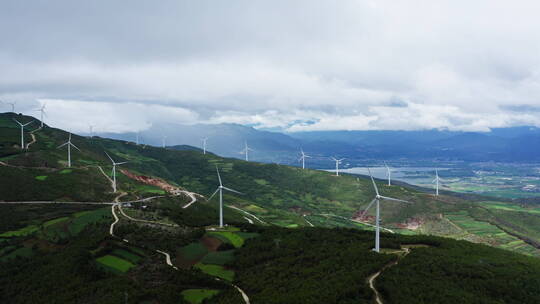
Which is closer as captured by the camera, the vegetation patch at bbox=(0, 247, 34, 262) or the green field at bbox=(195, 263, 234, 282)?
the green field at bbox=(195, 263, 234, 282)

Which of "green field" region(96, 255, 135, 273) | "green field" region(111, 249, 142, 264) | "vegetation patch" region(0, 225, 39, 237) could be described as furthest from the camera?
"vegetation patch" region(0, 225, 39, 237)

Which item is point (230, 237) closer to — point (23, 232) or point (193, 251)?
point (193, 251)

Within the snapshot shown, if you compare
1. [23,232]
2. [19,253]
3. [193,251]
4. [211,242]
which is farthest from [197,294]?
[23,232]

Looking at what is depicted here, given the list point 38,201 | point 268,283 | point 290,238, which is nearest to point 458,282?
point 268,283

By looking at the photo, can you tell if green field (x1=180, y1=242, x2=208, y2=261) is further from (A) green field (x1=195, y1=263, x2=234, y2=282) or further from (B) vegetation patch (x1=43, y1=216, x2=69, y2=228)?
(B) vegetation patch (x1=43, y1=216, x2=69, y2=228)

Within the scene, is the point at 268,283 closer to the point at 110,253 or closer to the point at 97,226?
the point at 110,253

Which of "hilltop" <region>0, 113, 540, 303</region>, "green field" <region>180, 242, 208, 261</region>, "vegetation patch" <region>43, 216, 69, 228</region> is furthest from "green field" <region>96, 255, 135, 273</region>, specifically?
"vegetation patch" <region>43, 216, 69, 228</region>
